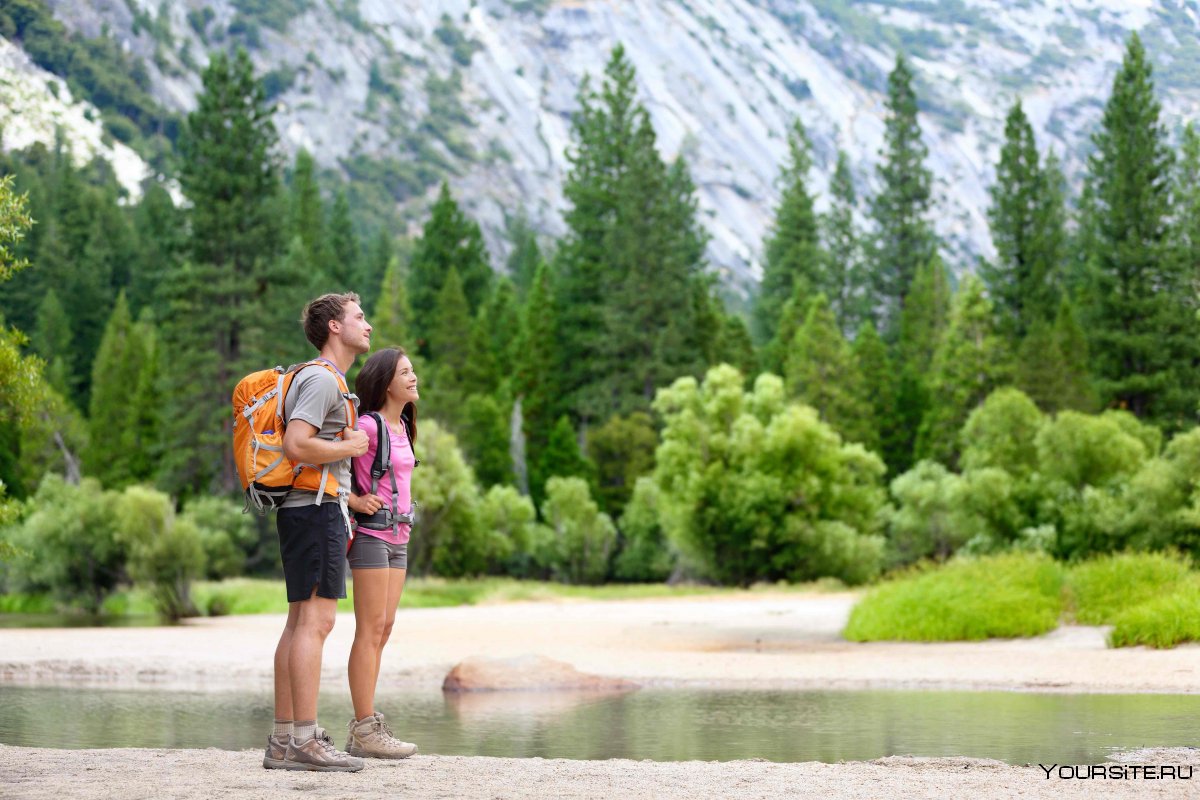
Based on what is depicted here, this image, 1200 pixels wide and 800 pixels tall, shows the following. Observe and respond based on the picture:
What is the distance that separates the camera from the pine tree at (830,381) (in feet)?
197

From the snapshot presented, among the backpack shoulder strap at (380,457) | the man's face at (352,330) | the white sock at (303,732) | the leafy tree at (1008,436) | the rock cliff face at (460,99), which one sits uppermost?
the rock cliff face at (460,99)

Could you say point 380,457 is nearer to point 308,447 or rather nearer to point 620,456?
point 308,447

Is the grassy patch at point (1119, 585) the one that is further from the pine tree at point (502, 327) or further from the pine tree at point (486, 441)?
the pine tree at point (502, 327)

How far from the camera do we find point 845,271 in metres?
84.4

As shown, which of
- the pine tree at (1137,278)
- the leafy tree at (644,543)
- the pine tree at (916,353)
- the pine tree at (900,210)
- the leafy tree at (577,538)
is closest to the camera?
the leafy tree at (644,543)

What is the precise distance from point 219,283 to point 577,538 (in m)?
17.8

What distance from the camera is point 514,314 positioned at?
79250 mm

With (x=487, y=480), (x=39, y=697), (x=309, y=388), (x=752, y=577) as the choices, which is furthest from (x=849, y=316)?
(x=309, y=388)

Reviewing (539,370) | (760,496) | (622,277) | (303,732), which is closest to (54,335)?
(539,370)

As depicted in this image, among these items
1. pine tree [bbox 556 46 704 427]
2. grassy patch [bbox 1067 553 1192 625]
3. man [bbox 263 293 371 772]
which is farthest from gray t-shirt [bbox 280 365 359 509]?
pine tree [bbox 556 46 704 427]

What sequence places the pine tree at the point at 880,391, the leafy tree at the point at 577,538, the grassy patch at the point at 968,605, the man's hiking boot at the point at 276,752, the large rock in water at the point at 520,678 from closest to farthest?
the man's hiking boot at the point at 276,752 → the large rock in water at the point at 520,678 → the grassy patch at the point at 968,605 → the leafy tree at the point at 577,538 → the pine tree at the point at 880,391

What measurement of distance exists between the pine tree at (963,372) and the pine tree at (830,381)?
2894mm

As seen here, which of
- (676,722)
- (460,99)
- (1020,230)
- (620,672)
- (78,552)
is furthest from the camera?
(460,99)

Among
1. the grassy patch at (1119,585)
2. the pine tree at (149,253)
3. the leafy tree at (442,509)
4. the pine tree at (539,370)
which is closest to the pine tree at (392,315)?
the pine tree at (539,370)
